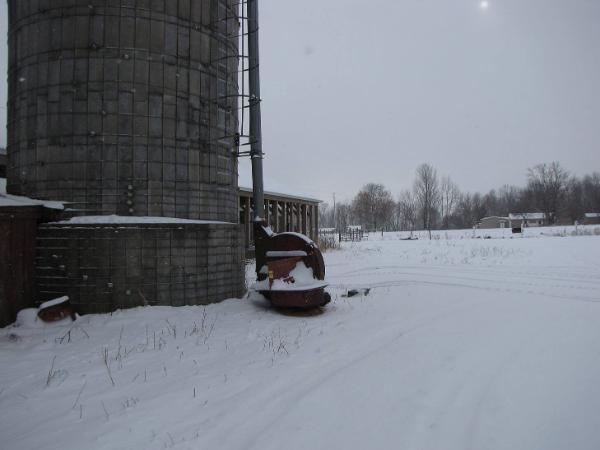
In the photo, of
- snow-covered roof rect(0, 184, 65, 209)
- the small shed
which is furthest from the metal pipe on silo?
the small shed

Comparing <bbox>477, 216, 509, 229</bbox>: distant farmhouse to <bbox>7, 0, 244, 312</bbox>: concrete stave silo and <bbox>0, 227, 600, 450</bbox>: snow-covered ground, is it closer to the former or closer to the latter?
<bbox>0, 227, 600, 450</bbox>: snow-covered ground

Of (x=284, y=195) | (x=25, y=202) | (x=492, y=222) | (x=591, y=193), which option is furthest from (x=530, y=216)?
(x=25, y=202)

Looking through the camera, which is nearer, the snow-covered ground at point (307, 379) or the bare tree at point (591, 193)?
the snow-covered ground at point (307, 379)

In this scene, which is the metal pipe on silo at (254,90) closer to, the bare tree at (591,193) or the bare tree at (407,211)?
the bare tree at (407,211)

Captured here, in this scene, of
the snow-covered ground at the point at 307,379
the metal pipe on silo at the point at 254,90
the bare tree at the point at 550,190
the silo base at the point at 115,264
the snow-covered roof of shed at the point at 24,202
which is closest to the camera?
the snow-covered ground at the point at 307,379

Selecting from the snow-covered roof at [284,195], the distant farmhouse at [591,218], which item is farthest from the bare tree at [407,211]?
the snow-covered roof at [284,195]

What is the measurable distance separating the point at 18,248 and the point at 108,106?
257 cm

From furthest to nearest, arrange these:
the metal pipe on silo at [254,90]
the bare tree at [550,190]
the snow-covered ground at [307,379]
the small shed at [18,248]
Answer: the bare tree at [550,190] < the metal pipe on silo at [254,90] < the small shed at [18,248] < the snow-covered ground at [307,379]

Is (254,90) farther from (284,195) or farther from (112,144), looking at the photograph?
(284,195)

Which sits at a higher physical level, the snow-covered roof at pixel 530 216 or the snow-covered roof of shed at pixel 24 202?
the snow-covered roof at pixel 530 216

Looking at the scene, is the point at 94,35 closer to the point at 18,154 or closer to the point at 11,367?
the point at 18,154

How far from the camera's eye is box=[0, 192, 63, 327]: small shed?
5.56 metres

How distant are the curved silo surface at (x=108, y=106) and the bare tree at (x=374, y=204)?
7309cm

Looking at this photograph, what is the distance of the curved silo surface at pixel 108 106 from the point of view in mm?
6129
